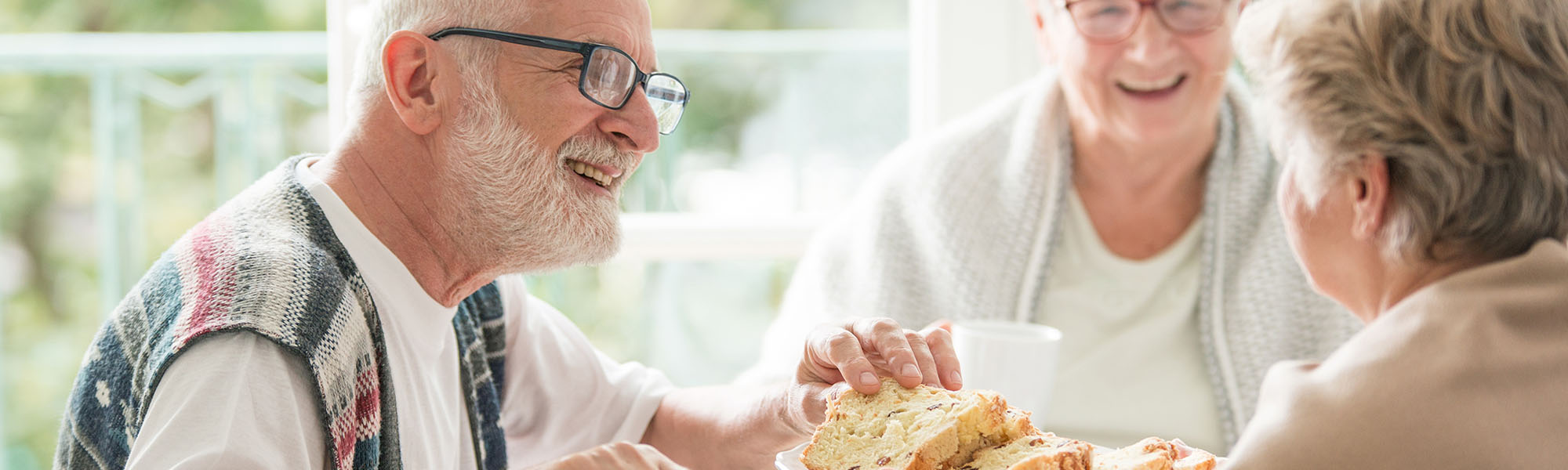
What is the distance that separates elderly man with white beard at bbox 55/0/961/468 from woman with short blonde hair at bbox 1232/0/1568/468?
0.39 meters

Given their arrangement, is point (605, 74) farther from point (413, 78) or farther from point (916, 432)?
point (916, 432)

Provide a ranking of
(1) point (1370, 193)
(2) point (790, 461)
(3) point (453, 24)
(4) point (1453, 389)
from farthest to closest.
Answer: (3) point (453, 24) → (2) point (790, 461) → (1) point (1370, 193) → (4) point (1453, 389)

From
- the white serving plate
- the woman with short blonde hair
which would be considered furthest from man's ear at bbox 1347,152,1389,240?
the white serving plate

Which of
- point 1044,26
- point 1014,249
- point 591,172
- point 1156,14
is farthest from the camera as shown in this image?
point 1044,26

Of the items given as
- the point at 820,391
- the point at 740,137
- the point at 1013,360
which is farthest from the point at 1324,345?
the point at 740,137

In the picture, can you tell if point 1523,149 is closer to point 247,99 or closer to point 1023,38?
point 1023,38

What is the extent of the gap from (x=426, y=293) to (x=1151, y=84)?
3.99 ft

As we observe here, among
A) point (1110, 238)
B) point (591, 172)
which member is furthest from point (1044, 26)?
point (591, 172)

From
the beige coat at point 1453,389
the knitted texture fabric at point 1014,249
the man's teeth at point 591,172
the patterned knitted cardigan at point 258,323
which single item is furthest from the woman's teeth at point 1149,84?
the patterned knitted cardigan at point 258,323

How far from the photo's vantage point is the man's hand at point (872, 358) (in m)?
1.13

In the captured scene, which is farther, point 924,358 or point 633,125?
point 633,125

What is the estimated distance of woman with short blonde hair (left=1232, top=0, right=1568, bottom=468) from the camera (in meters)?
0.84

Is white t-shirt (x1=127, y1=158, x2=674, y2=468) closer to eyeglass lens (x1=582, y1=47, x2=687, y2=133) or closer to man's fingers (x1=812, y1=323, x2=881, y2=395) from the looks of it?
eyeglass lens (x1=582, y1=47, x2=687, y2=133)

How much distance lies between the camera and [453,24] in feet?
4.19
